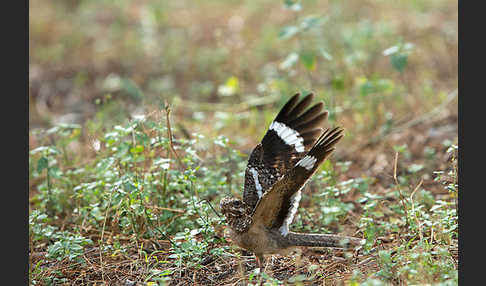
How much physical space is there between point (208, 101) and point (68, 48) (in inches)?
122

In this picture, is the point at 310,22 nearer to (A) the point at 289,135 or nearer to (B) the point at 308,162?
(A) the point at 289,135

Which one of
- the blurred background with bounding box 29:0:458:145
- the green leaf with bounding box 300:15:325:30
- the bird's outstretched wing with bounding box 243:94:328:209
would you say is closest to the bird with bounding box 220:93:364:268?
the bird's outstretched wing with bounding box 243:94:328:209

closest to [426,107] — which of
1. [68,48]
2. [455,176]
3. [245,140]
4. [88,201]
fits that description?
[245,140]

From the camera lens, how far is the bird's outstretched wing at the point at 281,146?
3.84 m

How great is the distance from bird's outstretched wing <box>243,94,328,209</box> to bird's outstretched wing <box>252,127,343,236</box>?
0.90 feet

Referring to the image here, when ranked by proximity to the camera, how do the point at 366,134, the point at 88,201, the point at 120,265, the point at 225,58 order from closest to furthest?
the point at 120,265, the point at 88,201, the point at 366,134, the point at 225,58

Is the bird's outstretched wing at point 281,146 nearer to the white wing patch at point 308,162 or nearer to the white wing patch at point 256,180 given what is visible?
the white wing patch at point 256,180

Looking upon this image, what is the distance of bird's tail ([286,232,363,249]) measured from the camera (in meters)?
3.49

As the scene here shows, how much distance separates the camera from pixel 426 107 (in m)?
6.38

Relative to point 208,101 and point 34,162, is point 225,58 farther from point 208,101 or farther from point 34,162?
point 34,162

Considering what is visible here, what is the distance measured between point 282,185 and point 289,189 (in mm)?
68

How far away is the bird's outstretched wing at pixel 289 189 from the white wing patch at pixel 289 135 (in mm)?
381

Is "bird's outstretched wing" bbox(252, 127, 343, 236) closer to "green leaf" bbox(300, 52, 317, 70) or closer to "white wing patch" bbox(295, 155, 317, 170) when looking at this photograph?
"white wing patch" bbox(295, 155, 317, 170)

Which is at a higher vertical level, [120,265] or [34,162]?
[34,162]
